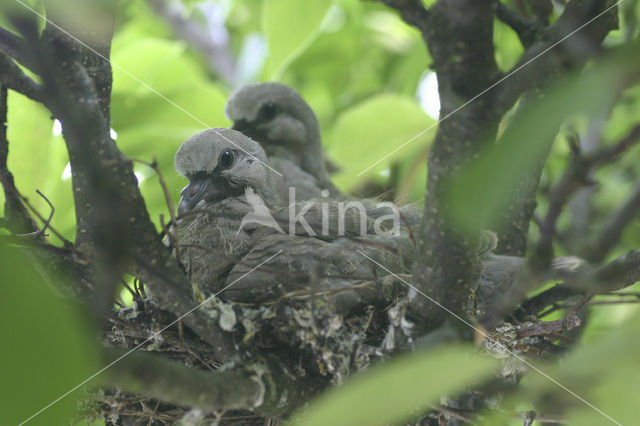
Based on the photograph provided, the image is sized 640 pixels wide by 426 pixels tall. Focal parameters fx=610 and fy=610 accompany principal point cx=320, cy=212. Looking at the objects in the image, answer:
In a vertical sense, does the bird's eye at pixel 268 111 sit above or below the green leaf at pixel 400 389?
above

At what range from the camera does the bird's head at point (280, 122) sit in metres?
2.65

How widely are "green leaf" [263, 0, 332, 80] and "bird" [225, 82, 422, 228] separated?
959 mm

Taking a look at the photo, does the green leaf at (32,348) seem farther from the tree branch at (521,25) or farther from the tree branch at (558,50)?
the tree branch at (521,25)

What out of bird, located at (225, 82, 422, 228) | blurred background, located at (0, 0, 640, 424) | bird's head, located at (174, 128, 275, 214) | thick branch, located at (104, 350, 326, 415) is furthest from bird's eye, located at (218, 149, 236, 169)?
thick branch, located at (104, 350, 326, 415)

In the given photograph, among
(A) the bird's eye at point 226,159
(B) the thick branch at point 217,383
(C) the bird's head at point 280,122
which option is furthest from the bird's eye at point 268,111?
(B) the thick branch at point 217,383

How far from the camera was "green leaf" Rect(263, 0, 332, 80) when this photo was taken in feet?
4.94

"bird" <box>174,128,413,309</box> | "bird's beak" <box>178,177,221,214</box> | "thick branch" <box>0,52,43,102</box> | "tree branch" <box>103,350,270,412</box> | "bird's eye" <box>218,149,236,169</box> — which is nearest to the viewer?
"tree branch" <box>103,350,270,412</box>

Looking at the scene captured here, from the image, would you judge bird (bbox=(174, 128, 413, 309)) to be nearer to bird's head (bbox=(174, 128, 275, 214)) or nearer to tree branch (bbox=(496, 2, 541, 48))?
bird's head (bbox=(174, 128, 275, 214))

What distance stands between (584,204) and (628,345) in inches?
80.4

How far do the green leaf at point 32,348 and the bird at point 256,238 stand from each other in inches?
22.1

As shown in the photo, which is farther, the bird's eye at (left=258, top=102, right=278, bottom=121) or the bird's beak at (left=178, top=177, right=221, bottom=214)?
the bird's eye at (left=258, top=102, right=278, bottom=121)

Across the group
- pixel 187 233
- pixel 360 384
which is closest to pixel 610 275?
pixel 360 384

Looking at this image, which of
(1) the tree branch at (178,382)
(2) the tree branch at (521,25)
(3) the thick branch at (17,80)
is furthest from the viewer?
(2) the tree branch at (521,25)

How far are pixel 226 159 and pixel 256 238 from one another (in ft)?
1.31
